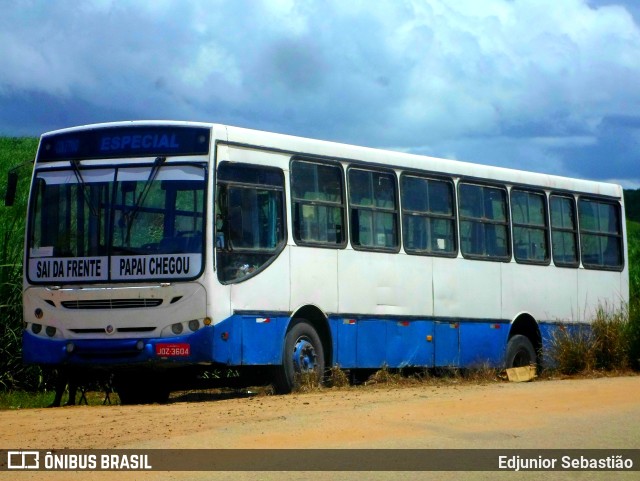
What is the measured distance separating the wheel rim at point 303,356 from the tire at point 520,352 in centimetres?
497

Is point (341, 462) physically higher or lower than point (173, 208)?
lower

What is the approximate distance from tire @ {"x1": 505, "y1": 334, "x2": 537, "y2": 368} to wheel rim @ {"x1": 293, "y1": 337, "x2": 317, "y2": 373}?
497 cm

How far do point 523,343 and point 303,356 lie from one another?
5.88 meters

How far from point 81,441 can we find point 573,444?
3892 mm

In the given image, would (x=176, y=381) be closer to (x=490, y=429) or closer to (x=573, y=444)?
(x=490, y=429)

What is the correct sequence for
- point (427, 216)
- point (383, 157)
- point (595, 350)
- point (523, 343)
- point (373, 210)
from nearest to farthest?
point (373, 210), point (383, 157), point (595, 350), point (427, 216), point (523, 343)

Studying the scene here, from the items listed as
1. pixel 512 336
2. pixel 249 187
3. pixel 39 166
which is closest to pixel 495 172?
pixel 512 336

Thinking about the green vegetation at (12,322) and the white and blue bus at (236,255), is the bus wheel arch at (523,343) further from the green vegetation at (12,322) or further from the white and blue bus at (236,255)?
the green vegetation at (12,322)

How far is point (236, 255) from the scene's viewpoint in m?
15.7

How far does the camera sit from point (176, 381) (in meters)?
16.4

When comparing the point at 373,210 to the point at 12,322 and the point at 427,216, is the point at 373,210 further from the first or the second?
the point at 12,322

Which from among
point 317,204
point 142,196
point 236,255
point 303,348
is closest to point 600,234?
point 317,204

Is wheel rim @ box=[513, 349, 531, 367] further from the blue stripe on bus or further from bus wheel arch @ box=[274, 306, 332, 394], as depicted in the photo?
bus wheel arch @ box=[274, 306, 332, 394]

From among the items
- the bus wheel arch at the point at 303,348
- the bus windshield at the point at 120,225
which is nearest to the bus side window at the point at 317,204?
the bus wheel arch at the point at 303,348
